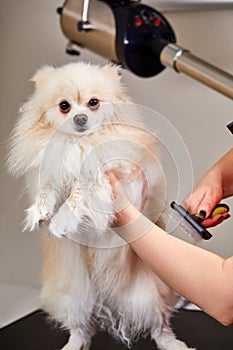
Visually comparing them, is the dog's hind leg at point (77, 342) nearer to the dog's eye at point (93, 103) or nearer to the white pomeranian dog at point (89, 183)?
the white pomeranian dog at point (89, 183)

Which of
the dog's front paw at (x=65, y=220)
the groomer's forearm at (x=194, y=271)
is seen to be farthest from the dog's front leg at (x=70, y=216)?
the groomer's forearm at (x=194, y=271)

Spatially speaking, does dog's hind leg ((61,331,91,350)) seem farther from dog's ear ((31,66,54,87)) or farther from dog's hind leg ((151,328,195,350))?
dog's ear ((31,66,54,87))

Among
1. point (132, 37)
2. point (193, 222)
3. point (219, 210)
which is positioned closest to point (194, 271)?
point (193, 222)

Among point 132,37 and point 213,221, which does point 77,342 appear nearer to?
point 213,221

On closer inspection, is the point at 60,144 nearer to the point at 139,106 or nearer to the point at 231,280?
the point at 139,106

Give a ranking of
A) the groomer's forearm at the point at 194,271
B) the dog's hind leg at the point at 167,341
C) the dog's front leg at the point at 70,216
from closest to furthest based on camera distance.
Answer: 1. the groomer's forearm at the point at 194,271
2. the dog's front leg at the point at 70,216
3. the dog's hind leg at the point at 167,341

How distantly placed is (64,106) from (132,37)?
0.30 metres

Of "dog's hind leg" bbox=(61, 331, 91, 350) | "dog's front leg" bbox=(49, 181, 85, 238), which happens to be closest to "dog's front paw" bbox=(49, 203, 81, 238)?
"dog's front leg" bbox=(49, 181, 85, 238)

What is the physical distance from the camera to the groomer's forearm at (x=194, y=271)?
2.24 ft

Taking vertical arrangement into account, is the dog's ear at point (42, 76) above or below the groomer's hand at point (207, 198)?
above

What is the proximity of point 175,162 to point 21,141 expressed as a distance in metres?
0.23

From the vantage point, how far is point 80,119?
81cm

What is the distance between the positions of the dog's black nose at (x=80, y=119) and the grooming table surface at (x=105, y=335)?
345mm

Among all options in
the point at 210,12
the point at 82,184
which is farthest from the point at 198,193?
the point at 210,12
